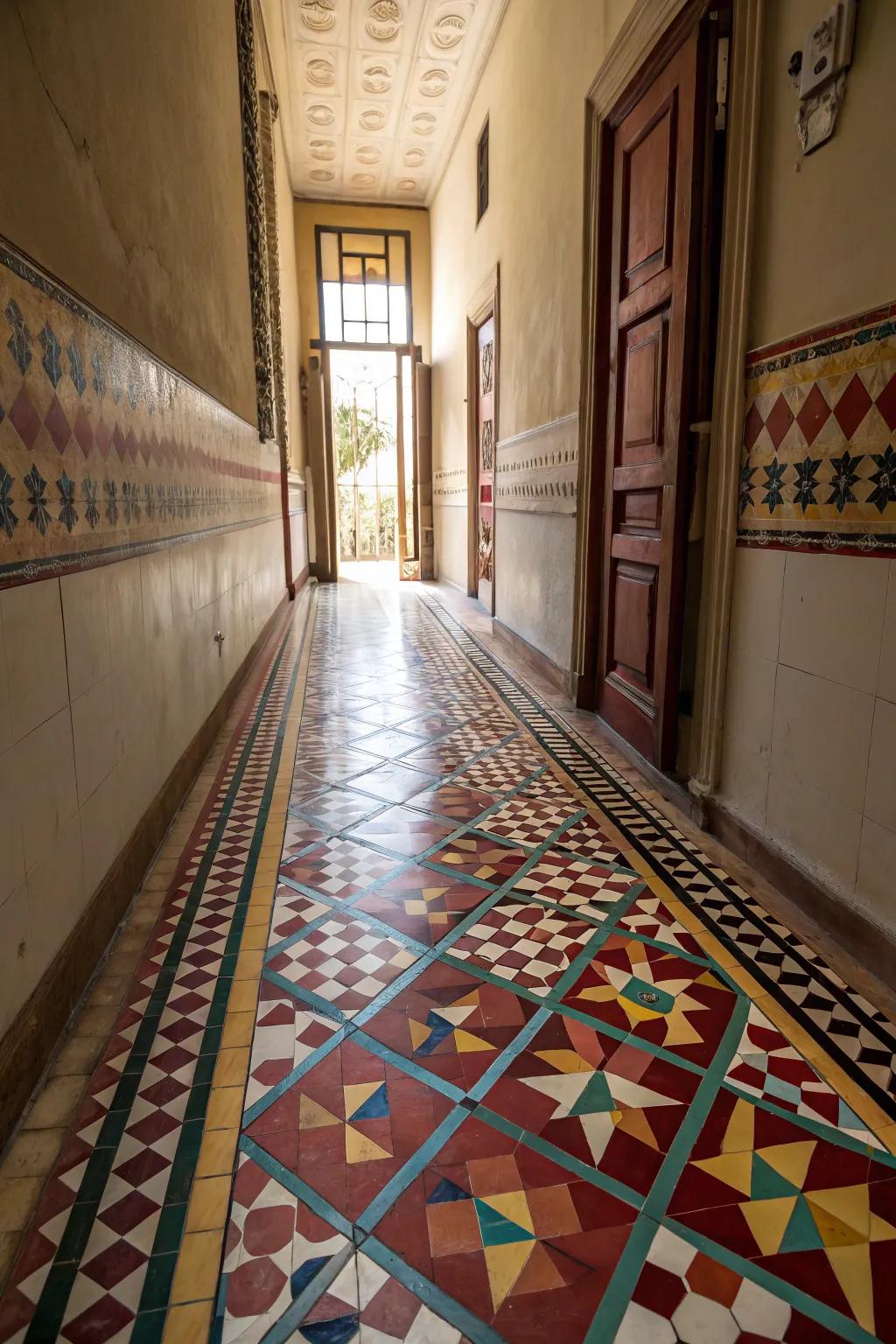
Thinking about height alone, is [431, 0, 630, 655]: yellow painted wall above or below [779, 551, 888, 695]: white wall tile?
above

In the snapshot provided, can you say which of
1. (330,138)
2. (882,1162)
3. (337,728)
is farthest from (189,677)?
(330,138)

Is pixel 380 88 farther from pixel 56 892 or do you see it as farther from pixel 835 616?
pixel 56 892

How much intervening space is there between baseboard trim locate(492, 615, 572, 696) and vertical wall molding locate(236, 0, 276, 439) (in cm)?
239

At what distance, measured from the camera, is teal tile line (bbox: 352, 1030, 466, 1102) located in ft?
4.83

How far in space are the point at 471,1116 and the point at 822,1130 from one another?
0.64m

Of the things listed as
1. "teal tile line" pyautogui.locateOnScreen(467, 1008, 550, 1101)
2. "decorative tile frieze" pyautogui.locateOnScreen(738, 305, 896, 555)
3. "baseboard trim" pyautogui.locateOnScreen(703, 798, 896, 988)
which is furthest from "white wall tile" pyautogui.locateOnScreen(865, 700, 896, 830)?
"teal tile line" pyautogui.locateOnScreen(467, 1008, 550, 1101)

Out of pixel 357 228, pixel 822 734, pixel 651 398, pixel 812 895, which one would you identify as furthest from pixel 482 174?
pixel 812 895

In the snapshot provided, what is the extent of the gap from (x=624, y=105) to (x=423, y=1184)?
4020 mm

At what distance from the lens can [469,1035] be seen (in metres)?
1.62

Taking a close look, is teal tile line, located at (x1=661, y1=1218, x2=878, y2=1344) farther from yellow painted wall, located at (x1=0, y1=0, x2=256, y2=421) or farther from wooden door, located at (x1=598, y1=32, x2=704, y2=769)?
yellow painted wall, located at (x1=0, y1=0, x2=256, y2=421)

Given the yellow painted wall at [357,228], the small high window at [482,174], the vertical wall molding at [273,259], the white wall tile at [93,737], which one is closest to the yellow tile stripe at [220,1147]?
the white wall tile at [93,737]

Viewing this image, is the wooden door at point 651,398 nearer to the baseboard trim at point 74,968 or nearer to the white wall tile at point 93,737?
the baseboard trim at point 74,968

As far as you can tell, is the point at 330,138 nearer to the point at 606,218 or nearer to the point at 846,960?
the point at 606,218

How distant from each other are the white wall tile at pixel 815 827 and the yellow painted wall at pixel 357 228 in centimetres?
921
